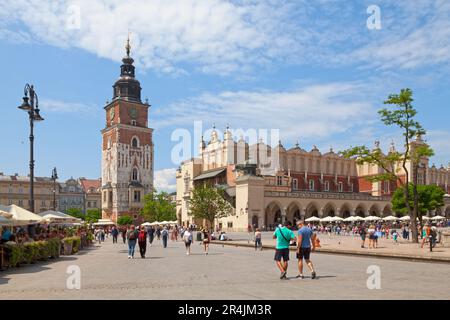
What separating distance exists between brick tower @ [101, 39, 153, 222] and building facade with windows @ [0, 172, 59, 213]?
22.0 m

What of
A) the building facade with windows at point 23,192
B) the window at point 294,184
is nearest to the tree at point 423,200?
the window at point 294,184

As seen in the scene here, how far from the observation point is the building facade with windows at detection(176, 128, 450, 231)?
57031 millimetres

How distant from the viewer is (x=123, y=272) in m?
14.3

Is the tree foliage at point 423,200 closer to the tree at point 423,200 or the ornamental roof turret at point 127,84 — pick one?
the tree at point 423,200

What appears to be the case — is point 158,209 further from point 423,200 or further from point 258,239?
point 258,239

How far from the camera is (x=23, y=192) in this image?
97750 millimetres

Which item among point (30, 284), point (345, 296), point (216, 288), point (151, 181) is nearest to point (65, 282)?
point (30, 284)

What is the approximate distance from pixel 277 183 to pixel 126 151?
28130 mm

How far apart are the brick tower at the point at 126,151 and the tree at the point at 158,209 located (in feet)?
20.9

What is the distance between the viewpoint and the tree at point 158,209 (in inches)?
2781

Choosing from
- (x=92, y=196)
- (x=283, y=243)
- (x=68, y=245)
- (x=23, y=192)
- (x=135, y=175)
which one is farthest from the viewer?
(x=92, y=196)

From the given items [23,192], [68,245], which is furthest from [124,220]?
[68,245]

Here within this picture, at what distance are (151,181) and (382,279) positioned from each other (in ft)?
240
